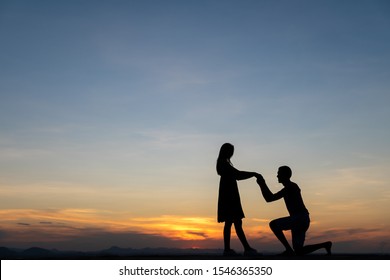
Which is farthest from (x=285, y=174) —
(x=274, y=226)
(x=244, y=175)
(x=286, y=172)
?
(x=274, y=226)

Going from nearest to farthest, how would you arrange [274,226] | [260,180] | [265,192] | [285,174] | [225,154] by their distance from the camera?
[274,226] → [285,174] → [225,154] → [265,192] → [260,180]

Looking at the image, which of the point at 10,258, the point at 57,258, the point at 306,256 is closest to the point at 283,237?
the point at 306,256

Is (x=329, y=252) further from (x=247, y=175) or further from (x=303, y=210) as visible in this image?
(x=247, y=175)

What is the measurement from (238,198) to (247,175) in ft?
1.99

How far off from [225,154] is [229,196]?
3.22ft

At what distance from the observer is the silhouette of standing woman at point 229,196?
15.0 meters

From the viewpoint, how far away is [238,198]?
15102 millimetres

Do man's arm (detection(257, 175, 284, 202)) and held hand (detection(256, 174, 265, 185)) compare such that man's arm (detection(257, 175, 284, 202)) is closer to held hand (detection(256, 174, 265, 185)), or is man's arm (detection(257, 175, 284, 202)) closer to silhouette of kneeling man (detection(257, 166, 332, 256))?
held hand (detection(256, 174, 265, 185))

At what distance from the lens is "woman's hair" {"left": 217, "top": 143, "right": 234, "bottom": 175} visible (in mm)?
15117

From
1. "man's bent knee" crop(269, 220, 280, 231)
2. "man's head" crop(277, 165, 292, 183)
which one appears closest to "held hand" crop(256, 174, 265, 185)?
"man's head" crop(277, 165, 292, 183)

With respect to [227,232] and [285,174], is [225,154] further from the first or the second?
[227,232]

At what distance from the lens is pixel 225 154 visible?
1511 centimetres

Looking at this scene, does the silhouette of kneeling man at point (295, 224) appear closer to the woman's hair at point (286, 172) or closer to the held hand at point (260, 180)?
the woman's hair at point (286, 172)
